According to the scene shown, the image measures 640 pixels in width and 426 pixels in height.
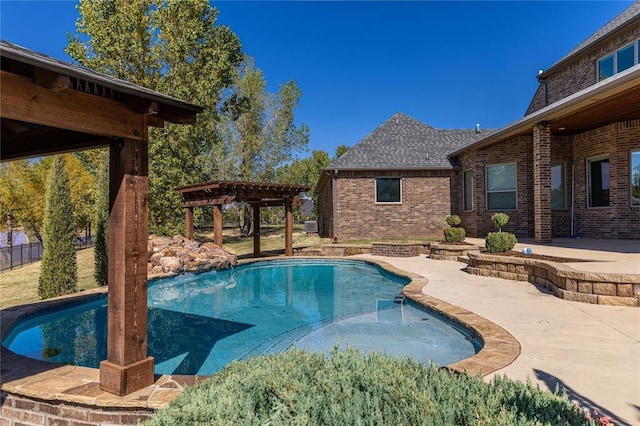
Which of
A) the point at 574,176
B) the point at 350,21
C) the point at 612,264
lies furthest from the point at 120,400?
the point at 350,21

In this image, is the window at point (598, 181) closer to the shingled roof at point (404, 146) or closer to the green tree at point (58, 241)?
the shingled roof at point (404, 146)

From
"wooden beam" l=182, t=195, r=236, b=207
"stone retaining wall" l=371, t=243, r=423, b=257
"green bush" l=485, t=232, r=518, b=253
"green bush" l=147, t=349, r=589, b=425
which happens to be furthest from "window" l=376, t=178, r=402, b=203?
"green bush" l=147, t=349, r=589, b=425

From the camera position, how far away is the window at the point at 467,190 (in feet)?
52.5

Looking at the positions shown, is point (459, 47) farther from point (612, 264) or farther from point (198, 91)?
point (612, 264)

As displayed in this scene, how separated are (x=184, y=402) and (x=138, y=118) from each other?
245cm

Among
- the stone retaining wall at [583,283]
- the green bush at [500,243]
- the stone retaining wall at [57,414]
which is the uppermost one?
the green bush at [500,243]

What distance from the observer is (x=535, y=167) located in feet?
34.6

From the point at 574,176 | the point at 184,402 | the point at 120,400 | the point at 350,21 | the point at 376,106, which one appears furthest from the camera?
the point at 376,106

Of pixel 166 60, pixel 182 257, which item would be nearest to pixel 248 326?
pixel 182 257

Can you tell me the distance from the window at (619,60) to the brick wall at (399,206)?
263 inches

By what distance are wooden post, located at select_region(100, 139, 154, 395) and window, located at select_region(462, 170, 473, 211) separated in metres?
15.1

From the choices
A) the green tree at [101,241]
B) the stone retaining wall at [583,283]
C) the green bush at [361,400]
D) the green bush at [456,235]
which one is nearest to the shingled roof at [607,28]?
the green bush at [456,235]

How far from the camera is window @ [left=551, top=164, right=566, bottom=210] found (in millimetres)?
13016

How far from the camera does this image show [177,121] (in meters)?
3.55
